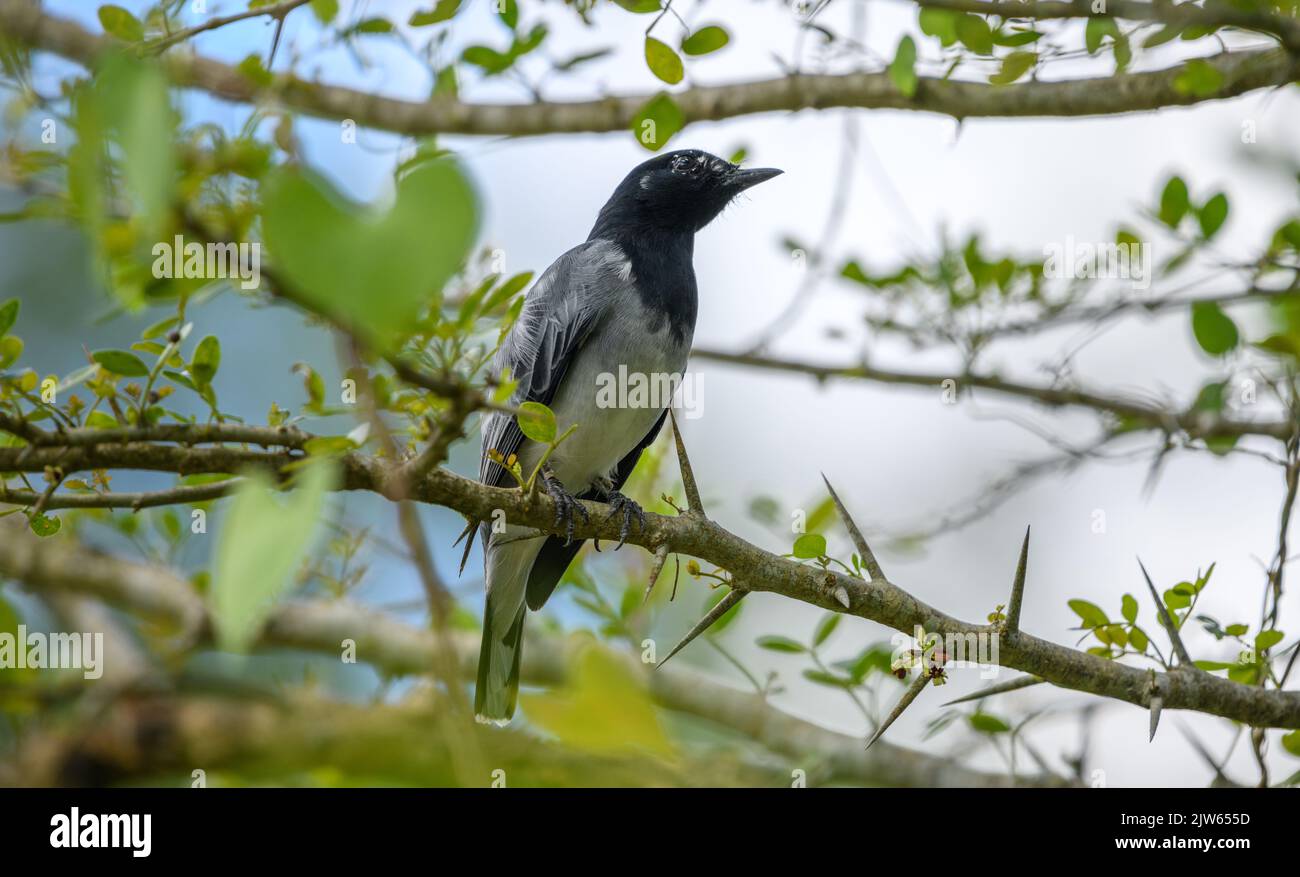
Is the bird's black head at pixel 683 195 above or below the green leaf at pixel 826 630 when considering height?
above

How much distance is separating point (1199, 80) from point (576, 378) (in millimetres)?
2557

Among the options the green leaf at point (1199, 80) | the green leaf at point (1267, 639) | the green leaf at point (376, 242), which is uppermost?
the green leaf at point (1199, 80)

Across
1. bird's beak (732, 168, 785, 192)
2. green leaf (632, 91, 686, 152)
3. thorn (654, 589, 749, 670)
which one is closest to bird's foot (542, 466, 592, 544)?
thorn (654, 589, 749, 670)

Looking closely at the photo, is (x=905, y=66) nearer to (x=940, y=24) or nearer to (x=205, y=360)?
(x=940, y=24)

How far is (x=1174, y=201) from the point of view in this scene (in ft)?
11.3

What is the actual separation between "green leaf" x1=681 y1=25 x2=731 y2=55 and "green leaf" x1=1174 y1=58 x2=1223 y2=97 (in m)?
1.35

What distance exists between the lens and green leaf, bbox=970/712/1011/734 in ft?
10.5

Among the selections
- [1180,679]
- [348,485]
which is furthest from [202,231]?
[1180,679]

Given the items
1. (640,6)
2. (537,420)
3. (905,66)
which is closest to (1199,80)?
(905,66)

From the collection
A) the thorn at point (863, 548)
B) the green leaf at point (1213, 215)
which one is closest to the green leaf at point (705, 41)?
the thorn at point (863, 548)

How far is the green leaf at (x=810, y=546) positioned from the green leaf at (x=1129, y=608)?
2.91ft

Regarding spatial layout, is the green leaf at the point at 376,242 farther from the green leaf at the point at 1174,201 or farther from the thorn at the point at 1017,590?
the green leaf at the point at 1174,201

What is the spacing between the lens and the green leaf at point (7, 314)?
7.43 ft

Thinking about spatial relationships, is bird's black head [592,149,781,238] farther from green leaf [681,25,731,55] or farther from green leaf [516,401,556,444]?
green leaf [516,401,556,444]
